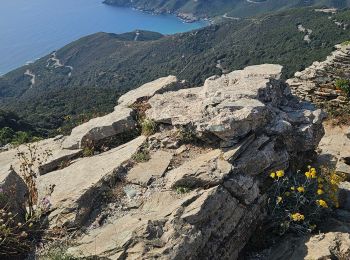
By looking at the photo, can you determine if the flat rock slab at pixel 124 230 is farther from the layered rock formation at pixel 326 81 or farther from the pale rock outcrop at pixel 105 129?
the layered rock formation at pixel 326 81

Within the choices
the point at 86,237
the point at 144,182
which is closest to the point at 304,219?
the point at 144,182

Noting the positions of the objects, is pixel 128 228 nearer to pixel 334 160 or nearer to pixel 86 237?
pixel 86 237

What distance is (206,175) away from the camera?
764 cm

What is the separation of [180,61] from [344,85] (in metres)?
152

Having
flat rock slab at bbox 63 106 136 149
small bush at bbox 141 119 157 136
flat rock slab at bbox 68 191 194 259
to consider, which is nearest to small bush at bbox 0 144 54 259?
flat rock slab at bbox 68 191 194 259

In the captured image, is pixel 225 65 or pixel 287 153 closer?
pixel 287 153

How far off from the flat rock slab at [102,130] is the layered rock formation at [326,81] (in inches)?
320

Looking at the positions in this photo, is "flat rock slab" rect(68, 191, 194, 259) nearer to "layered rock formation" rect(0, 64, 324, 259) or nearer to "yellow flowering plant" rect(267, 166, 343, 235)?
"layered rock formation" rect(0, 64, 324, 259)

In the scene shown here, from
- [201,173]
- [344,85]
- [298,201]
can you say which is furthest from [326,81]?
[201,173]

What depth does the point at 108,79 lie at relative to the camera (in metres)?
174

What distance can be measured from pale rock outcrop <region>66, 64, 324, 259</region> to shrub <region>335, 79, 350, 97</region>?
5.86 m

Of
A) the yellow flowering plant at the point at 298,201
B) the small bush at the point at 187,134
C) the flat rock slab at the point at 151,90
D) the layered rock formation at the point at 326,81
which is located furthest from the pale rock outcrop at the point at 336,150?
the flat rock slab at the point at 151,90

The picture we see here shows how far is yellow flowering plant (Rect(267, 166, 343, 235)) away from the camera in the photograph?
794cm

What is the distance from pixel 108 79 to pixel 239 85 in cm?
16705
